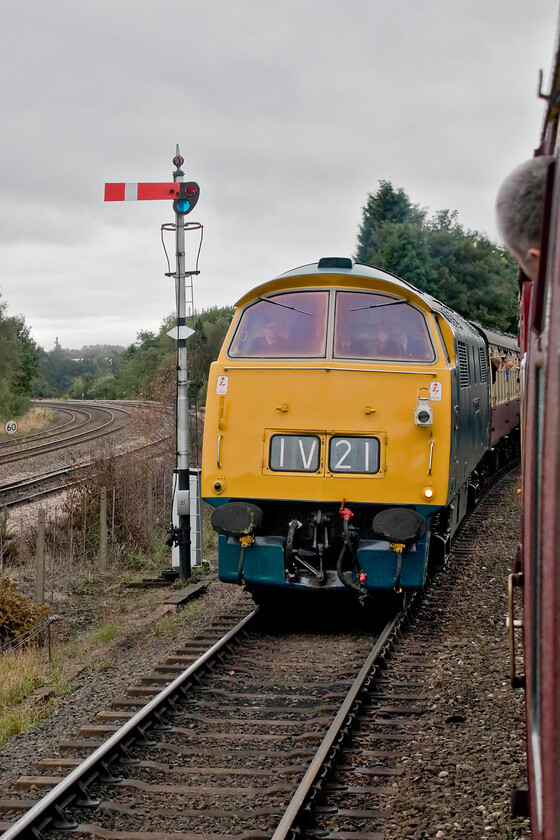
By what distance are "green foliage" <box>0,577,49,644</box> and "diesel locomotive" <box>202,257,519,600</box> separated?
8.38 ft

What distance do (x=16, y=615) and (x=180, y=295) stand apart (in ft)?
14.4

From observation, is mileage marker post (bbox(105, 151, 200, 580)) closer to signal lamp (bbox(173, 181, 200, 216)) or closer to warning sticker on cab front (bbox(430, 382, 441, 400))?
signal lamp (bbox(173, 181, 200, 216))

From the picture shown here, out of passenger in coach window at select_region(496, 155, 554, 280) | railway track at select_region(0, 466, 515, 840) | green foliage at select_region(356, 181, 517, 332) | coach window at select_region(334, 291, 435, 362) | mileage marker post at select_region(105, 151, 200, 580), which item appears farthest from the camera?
green foliage at select_region(356, 181, 517, 332)

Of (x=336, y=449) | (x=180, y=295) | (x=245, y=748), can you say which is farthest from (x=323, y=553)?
(x=180, y=295)

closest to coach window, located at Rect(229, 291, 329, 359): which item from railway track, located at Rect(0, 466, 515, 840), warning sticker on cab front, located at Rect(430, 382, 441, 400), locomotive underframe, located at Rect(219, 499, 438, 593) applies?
warning sticker on cab front, located at Rect(430, 382, 441, 400)

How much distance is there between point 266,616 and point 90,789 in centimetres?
399

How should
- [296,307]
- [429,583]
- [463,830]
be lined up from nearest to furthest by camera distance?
[463,830] → [296,307] → [429,583]

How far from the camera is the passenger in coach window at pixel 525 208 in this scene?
93.0 inches

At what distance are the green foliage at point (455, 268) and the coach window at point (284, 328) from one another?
31.6 metres

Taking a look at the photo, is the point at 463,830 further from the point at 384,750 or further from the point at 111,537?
the point at 111,537

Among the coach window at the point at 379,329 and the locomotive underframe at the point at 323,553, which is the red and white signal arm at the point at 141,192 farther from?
the locomotive underframe at the point at 323,553

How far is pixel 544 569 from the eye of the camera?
1924 mm

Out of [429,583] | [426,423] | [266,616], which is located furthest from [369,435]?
[429,583]

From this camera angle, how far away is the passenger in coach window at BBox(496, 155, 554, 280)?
2.36m
